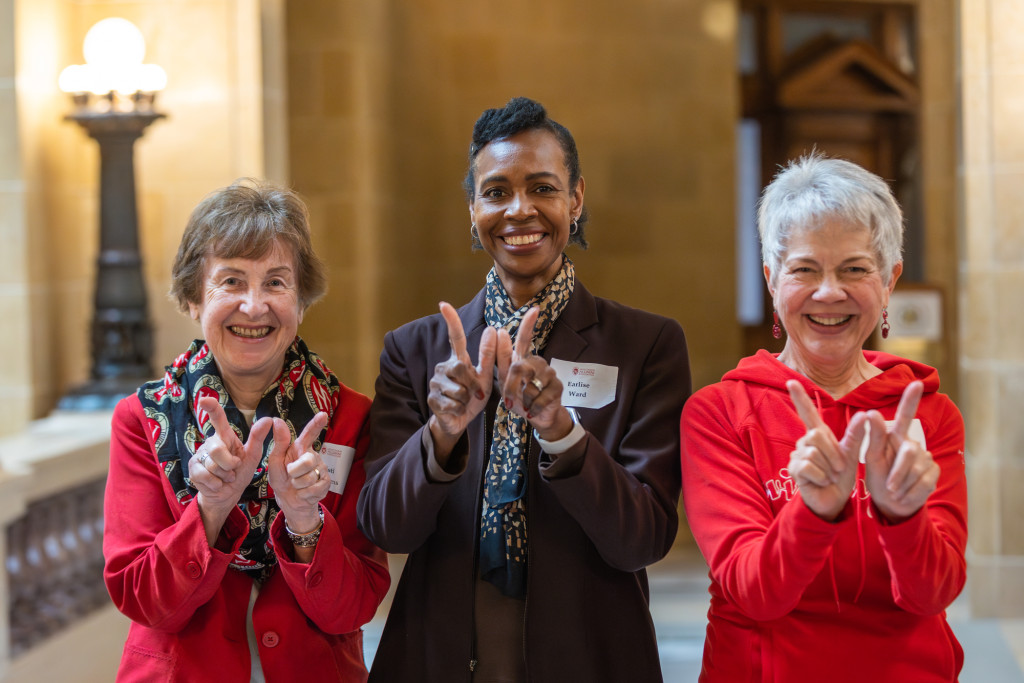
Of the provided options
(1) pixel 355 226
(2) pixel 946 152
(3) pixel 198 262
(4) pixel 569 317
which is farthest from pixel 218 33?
(2) pixel 946 152

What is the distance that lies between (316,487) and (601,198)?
5251 millimetres

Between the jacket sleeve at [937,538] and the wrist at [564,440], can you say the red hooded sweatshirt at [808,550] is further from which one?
the wrist at [564,440]

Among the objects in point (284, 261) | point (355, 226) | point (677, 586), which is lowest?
point (677, 586)

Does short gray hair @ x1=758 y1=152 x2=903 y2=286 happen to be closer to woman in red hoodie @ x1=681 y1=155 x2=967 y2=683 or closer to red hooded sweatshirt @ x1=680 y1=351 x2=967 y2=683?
woman in red hoodie @ x1=681 y1=155 x2=967 y2=683

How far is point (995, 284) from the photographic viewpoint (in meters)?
4.21

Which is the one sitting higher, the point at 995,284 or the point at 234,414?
the point at 995,284

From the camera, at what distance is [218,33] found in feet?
14.2

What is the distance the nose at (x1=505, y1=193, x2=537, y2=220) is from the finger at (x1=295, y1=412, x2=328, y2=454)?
48 centimetres

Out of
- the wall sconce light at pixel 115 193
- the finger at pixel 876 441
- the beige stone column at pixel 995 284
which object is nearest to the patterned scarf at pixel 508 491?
the finger at pixel 876 441

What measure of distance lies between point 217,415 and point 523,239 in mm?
615

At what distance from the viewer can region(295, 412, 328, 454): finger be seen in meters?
1.68

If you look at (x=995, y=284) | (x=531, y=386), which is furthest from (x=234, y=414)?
(x=995, y=284)

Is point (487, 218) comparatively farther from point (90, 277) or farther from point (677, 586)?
point (677, 586)

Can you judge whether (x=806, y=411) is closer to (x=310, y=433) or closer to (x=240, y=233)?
(x=310, y=433)
